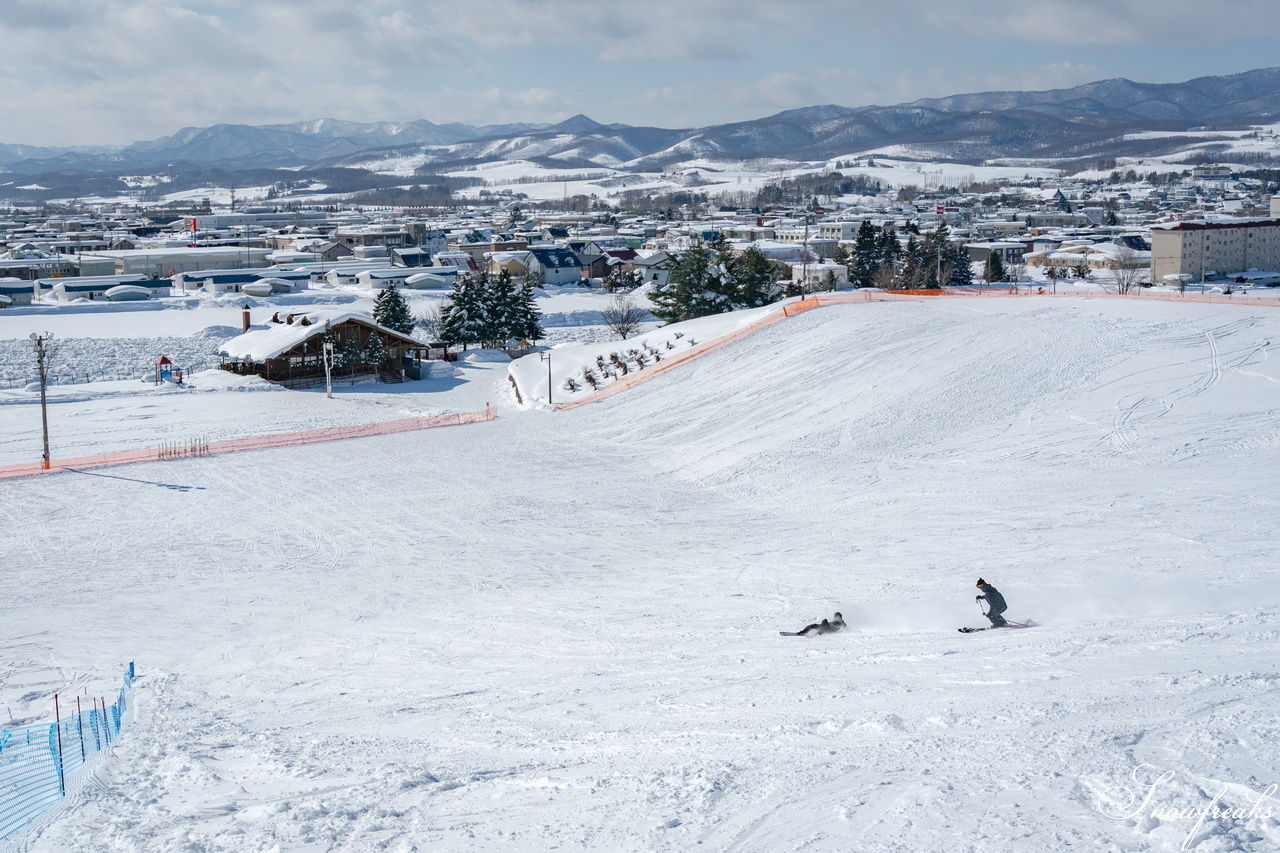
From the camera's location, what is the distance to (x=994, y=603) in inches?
410

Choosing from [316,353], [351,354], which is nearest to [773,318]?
[351,354]

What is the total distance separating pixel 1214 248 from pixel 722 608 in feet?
208

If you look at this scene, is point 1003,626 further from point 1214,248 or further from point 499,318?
point 1214,248

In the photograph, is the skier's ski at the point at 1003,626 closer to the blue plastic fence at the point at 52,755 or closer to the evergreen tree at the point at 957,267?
the blue plastic fence at the point at 52,755

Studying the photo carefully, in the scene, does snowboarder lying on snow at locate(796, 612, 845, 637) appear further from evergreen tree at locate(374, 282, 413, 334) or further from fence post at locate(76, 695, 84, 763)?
evergreen tree at locate(374, 282, 413, 334)

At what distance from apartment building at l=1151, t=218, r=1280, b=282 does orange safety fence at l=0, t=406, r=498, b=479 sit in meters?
51.3

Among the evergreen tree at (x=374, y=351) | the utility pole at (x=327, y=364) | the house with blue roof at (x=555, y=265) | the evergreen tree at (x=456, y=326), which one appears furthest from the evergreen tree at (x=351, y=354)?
the house with blue roof at (x=555, y=265)

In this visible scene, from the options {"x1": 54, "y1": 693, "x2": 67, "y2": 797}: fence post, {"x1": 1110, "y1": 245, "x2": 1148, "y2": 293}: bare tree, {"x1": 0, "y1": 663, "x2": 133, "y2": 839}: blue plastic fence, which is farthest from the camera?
{"x1": 1110, "y1": 245, "x2": 1148, "y2": 293}: bare tree

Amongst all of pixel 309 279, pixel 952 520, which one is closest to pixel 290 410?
pixel 952 520

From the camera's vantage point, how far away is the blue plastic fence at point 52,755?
279 inches

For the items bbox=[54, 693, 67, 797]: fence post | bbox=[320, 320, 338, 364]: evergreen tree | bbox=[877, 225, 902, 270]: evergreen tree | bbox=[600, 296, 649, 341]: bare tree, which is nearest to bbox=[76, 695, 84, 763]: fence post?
bbox=[54, 693, 67, 797]: fence post

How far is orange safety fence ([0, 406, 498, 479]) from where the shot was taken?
20047mm

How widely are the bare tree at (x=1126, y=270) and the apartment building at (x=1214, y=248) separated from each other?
1041 millimetres

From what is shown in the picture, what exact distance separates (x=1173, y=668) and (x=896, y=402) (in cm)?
1343
